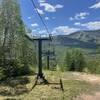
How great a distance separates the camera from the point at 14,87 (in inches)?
1070

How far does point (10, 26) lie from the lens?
36.7m

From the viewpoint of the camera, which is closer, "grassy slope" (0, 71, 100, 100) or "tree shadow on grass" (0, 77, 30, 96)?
"grassy slope" (0, 71, 100, 100)

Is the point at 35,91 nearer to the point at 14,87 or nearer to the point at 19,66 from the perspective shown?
the point at 14,87

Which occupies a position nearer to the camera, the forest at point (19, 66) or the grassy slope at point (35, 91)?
the grassy slope at point (35, 91)

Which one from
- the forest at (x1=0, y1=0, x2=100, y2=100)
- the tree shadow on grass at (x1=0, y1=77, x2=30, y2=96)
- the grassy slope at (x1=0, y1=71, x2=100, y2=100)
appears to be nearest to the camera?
the grassy slope at (x1=0, y1=71, x2=100, y2=100)

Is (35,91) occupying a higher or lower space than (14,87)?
lower

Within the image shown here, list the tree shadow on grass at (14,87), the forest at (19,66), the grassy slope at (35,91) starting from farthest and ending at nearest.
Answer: the forest at (19,66), the tree shadow on grass at (14,87), the grassy slope at (35,91)

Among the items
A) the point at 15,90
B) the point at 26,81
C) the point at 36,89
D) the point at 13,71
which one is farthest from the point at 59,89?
the point at 13,71

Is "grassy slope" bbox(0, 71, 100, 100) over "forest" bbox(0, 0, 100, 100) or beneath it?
beneath

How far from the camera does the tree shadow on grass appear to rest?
79.4 feet

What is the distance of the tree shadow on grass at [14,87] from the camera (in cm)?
2421

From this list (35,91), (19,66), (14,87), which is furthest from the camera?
(19,66)

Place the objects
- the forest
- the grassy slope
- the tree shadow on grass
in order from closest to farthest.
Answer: the grassy slope → the tree shadow on grass → the forest

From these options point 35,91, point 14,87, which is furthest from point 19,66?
point 35,91
